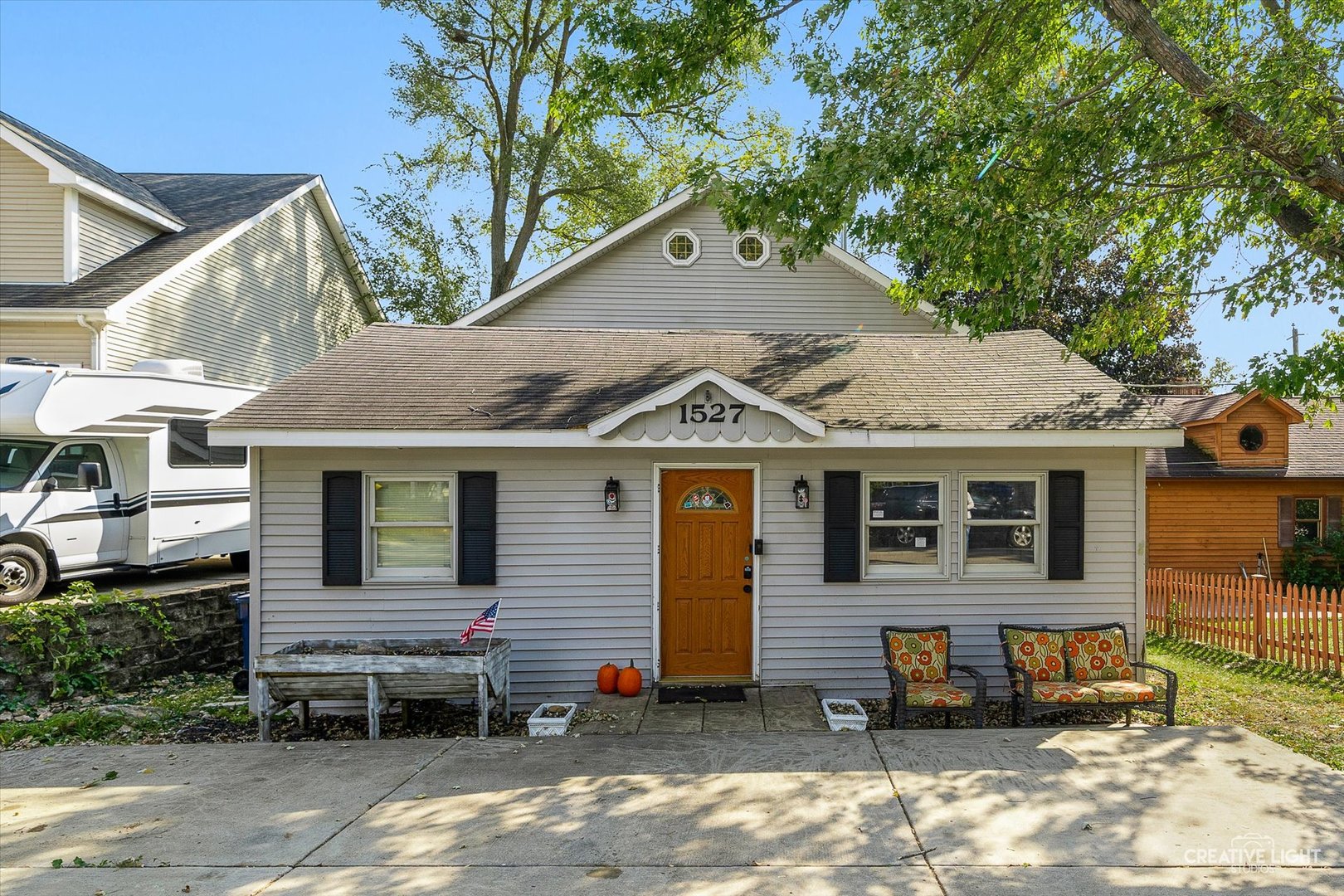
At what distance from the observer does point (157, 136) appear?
2011 cm

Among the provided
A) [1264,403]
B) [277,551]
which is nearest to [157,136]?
[277,551]

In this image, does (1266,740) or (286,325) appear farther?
(286,325)

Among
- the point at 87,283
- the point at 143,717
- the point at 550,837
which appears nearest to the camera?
the point at 550,837

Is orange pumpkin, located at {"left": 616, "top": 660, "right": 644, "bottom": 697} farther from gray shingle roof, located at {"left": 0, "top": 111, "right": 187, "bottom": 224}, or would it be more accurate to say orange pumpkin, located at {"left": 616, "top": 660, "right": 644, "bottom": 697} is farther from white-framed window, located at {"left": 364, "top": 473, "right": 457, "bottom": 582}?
gray shingle roof, located at {"left": 0, "top": 111, "right": 187, "bottom": 224}

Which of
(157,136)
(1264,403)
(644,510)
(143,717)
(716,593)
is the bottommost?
(143,717)

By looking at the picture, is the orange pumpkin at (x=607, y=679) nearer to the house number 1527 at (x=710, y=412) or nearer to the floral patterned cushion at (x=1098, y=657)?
the house number 1527 at (x=710, y=412)

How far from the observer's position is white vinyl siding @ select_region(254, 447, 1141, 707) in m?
8.12

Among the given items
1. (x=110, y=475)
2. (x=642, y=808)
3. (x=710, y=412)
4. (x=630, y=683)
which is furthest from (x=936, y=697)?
(x=110, y=475)

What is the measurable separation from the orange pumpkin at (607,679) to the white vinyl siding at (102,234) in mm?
12341

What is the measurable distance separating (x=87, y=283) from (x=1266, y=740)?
57.4 feet

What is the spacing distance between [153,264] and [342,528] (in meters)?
9.61

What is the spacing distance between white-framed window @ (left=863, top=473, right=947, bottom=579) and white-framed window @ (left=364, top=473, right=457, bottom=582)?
454cm

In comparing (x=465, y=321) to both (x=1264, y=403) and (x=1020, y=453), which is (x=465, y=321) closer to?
(x=1020, y=453)

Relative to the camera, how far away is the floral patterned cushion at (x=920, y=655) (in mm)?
7715
